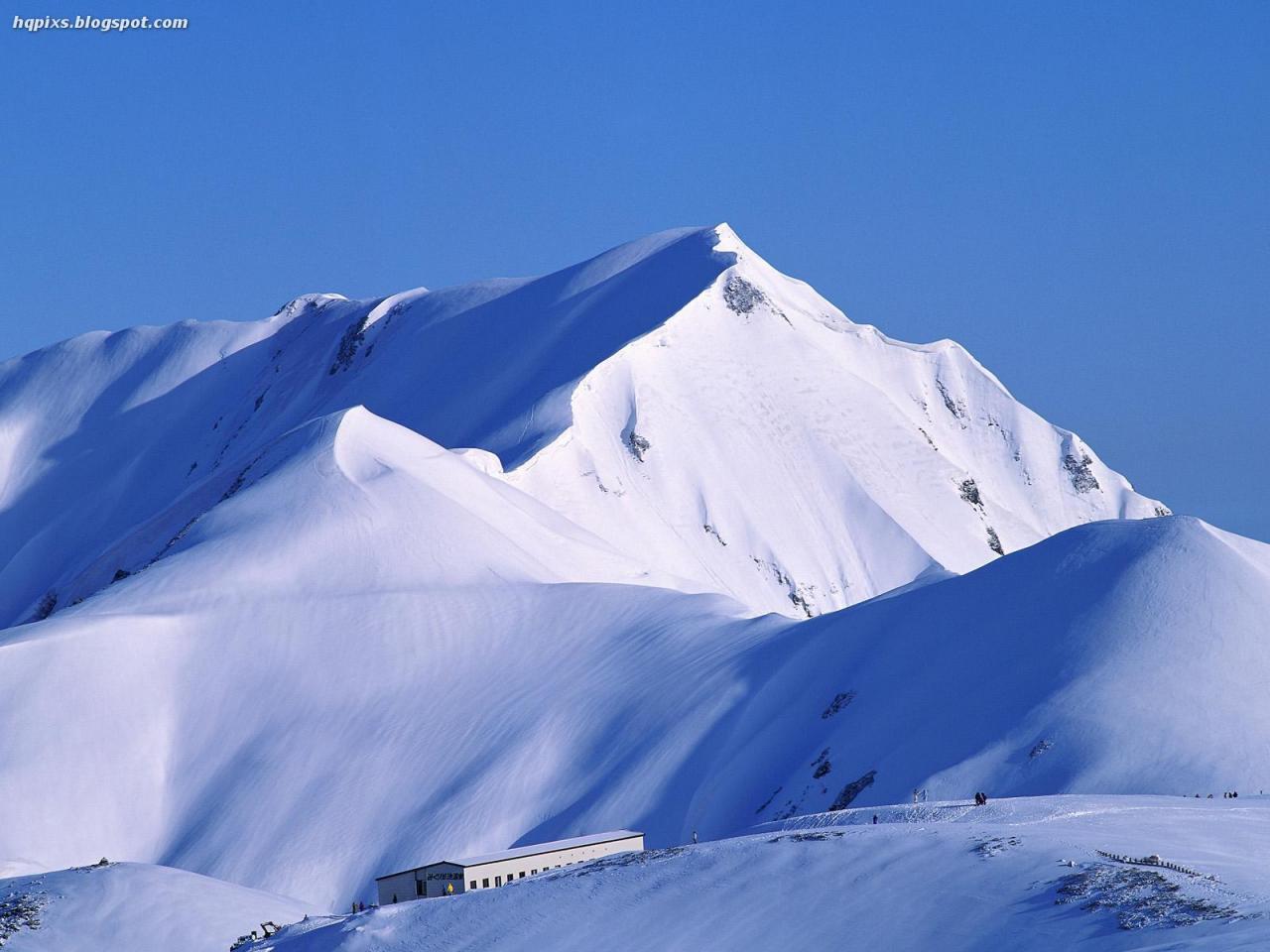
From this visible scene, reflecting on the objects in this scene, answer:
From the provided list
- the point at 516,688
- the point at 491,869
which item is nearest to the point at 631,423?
the point at 516,688

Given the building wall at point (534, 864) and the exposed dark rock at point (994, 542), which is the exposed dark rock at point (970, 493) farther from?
the building wall at point (534, 864)

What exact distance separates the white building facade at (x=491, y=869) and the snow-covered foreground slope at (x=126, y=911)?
373 centimetres

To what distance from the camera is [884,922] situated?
146 feet

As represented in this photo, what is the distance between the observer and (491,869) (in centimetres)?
6081

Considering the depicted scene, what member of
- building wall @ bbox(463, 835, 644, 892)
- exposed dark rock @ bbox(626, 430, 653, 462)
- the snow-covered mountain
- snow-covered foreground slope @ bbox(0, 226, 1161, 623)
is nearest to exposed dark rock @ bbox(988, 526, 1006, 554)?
snow-covered foreground slope @ bbox(0, 226, 1161, 623)

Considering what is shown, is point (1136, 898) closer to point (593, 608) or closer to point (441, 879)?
point (441, 879)

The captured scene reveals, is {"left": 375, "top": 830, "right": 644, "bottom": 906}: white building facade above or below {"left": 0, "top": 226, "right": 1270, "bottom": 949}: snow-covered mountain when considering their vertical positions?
below

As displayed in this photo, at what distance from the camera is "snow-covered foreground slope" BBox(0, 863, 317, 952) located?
6006 centimetres

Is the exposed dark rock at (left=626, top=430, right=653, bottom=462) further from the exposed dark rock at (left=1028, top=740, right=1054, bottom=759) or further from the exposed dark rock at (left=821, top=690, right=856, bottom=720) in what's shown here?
the exposed dark rock at (left=1028, top=740, right=1054, bottom=759)

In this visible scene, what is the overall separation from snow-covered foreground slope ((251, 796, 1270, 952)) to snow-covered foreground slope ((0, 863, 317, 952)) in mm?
6731

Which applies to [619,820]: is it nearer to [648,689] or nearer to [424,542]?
→ [648,689]

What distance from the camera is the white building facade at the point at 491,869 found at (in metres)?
60.0

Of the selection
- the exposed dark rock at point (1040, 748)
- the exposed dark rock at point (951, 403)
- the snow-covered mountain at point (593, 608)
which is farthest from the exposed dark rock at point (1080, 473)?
the exposed dark rock at point (1040, 748)

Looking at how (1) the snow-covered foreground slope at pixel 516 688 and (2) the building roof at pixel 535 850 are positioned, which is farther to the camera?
(1) the snow-covered foreground slope at pixel 516 688
